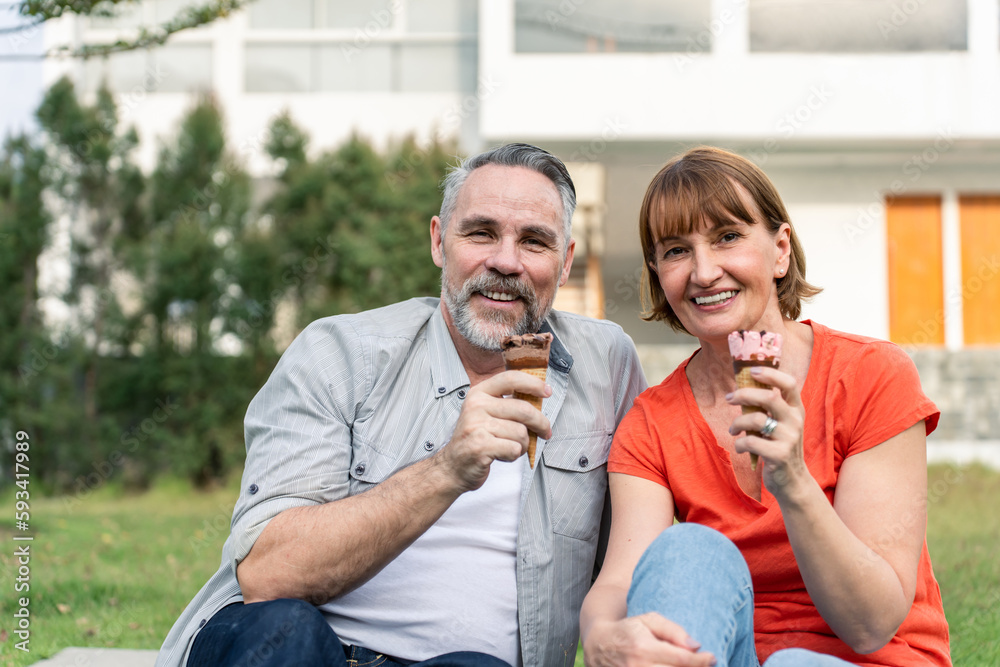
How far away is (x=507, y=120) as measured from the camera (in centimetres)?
1048

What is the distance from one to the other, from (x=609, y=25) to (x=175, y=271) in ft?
19.8

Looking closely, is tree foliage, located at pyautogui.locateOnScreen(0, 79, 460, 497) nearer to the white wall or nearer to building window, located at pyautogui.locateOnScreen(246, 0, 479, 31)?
the white wall

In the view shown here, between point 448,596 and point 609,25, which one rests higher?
point 609,25

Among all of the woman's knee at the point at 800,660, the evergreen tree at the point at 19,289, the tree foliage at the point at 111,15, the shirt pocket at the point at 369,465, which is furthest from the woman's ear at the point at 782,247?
the evergreen tree at the point at 19,289

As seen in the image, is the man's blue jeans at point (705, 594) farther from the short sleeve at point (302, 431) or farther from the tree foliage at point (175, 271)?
the tree foliage at point (175, 271)

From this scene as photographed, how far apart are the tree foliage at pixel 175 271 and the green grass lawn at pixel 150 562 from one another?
0.82 meters

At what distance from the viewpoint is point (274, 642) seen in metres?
2.15

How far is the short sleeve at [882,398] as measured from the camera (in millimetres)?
2188

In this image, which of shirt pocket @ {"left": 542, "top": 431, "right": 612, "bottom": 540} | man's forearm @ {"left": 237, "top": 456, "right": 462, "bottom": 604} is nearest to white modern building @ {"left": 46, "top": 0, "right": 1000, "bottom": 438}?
shirt pocket @ {"left": 542, "top": 431, "right": 612, "bottom": 540}

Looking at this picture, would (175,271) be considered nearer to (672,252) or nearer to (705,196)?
(672,252)

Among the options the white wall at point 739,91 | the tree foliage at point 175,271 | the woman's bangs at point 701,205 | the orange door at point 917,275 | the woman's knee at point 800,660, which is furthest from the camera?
the orange door at point 917,275

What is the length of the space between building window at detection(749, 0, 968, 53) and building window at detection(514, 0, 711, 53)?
2.75ft

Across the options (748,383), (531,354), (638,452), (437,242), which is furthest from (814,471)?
(437,242)

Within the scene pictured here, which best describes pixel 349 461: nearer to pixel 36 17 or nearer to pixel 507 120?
pixel 36 17
